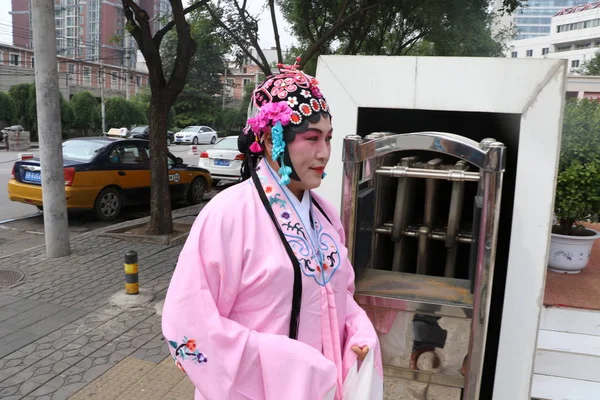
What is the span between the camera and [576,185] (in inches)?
129

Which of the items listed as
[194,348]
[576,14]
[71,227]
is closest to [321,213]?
[194,348]

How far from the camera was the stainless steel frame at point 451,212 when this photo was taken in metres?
2.17

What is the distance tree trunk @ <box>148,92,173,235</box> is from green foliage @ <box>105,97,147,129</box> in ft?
103

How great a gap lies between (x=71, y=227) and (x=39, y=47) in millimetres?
3386

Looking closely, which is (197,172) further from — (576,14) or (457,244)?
(576,14)

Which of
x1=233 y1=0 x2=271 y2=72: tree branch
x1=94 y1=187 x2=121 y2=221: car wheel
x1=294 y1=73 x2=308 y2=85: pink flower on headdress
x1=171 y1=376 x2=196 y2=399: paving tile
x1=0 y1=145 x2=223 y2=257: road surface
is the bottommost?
x1=171 y1=376 x2=196 y2=399: paving tile

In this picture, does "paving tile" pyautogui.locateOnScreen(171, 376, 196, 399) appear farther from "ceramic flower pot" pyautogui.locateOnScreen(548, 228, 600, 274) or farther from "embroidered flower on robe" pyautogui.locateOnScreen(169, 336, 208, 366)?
"ceramic flower pot" pyautogui.locateOnScreen(548, 228, 600, 274)

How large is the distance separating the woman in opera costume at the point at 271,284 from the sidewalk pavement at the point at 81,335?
2.04 meters

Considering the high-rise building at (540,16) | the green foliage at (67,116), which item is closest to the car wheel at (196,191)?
the green foliage at (67,116)

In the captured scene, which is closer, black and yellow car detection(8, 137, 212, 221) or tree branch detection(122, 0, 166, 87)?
tree branch detection(122, 0, 166, 87)

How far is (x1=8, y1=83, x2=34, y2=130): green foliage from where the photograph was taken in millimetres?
28938

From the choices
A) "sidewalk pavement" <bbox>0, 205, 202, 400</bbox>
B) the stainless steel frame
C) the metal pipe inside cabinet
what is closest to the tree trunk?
"sidewalk pavement" <bbox>0, 205, 202, 400</bbox>

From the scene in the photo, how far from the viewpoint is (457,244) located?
2.75m

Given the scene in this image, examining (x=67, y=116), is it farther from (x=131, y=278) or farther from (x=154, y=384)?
(x=154, y=384)
